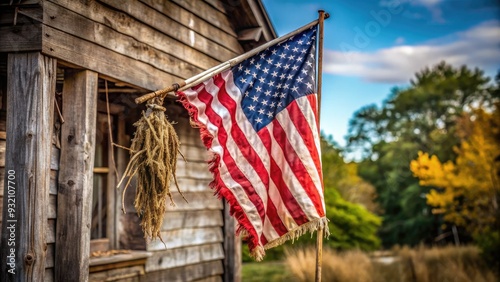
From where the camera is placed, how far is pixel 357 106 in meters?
40.4

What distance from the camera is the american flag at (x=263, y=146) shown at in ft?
15.5

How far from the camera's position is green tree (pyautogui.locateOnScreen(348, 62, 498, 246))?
29641 millimetres

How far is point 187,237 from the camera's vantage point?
23.4 feet

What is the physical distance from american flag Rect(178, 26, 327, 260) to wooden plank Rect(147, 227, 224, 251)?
7.05ft

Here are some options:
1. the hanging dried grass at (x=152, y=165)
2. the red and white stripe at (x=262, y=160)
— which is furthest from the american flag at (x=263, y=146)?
the hanging dried grass at (x=152, y=165)

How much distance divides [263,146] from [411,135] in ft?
103

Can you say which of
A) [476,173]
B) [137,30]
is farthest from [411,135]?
[137,30]

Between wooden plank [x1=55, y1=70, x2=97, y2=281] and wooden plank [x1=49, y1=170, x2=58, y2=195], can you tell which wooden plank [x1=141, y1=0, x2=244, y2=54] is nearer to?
wooden plank [x1=55, y1=70, x2=97, y2=281]

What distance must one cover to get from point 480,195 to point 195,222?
18202 mm

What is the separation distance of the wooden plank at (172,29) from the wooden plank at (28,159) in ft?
3.90

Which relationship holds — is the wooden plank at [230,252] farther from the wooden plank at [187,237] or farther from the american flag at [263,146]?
the american flag at [263,146]

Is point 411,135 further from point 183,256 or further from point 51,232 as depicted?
point 51,232

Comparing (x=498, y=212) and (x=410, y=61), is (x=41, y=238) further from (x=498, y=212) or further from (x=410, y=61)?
(x=410, y=61)

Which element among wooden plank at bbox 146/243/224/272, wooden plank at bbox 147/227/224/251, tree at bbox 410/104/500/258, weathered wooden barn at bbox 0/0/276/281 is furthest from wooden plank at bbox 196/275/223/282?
tree at bbox 410/104/500/258
